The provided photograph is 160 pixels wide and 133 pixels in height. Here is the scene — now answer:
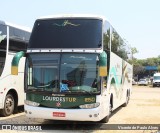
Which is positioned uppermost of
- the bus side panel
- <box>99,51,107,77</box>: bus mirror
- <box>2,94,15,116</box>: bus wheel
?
<box>99,51,107,77</box>: bus mirror

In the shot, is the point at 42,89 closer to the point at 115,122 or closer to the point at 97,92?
the point at 97,92

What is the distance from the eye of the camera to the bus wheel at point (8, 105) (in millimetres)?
14398

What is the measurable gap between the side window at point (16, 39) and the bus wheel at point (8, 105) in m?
1.91

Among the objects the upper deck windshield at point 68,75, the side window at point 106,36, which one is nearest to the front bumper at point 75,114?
the upper deck windshield at point 68,75

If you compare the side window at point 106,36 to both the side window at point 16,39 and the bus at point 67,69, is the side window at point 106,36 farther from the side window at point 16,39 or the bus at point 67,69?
the side window at point 16,39

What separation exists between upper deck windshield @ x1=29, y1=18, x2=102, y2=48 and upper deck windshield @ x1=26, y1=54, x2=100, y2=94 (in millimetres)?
436

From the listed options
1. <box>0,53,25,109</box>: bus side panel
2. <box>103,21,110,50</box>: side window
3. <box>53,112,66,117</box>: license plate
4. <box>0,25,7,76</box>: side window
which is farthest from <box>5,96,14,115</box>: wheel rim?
<box>103,21,110,50</box>: side window

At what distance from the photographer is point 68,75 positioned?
11.3m

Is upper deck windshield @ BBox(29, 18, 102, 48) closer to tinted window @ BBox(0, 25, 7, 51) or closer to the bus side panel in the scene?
tinted window @ BBox(0, 25, 7, 51)

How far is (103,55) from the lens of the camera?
1086 cm

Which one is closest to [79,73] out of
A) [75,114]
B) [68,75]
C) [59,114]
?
[68,75]

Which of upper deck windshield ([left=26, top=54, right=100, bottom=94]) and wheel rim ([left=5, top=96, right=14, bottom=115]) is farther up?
upper deck windshield ([left=26, top=54, right=100, bottom=94])

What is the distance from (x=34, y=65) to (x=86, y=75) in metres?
1.70

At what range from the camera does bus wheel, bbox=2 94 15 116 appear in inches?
567
